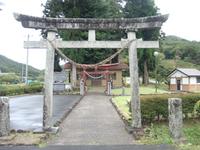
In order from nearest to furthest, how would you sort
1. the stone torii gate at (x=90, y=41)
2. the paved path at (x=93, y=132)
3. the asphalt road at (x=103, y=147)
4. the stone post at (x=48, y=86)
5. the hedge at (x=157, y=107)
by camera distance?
1. the asphalt road at (x=103, y=147)
2. the paved path at (x=93, y=132)
3. the stone post at (x=48, y=86)
4. the stone torii gate at (x=90, y=41)
5. the hedge at (x=157, y=107)

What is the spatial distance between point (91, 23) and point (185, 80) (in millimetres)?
35668

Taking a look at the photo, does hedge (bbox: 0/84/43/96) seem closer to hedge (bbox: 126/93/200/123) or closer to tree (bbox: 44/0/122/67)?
tree (bbox: 44/0/122/67)

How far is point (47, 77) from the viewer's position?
1250 centimetres

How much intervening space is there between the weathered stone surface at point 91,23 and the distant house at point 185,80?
33.8 meters

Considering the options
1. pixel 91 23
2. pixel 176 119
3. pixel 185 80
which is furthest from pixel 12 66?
pixel 176 119

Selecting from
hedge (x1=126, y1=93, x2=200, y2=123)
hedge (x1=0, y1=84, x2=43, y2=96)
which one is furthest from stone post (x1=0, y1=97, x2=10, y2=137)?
hedge (x1=0, y1=84, x2=43, y2=96)

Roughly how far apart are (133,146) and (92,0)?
1347 inches

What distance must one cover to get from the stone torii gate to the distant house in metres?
33.8

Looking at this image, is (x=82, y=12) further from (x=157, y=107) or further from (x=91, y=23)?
(x=91, y=23)

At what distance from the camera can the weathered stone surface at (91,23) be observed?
12.6m

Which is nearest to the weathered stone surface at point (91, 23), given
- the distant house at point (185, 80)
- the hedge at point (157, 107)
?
the hedge at point (157, 107)

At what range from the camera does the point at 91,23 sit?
1302cm

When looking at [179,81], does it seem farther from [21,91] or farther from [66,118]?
[66,118]

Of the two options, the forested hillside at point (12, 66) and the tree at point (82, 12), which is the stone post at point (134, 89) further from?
the forested hillside at point (12, 66)
